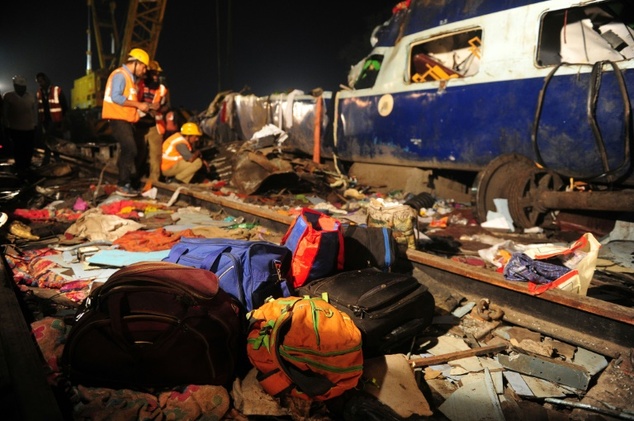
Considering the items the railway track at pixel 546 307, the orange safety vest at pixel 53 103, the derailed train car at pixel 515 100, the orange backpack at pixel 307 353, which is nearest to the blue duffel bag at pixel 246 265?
the orange backpack at pixel 307 353

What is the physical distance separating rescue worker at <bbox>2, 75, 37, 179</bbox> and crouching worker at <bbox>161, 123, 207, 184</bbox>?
315 cm

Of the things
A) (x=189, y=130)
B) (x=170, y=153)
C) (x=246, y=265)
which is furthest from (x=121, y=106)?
(x=246, y=265)

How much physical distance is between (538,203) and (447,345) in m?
3.00

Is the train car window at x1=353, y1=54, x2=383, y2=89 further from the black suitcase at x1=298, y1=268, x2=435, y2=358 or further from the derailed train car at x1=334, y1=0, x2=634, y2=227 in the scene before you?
the black suitcase at x1=298, y1=268, x2=435, y2=358

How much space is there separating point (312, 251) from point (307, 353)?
0.91m

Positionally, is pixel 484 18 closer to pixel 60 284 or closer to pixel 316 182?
pixel 316 182

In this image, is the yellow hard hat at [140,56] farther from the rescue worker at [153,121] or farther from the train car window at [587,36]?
the train car window at [587,36]

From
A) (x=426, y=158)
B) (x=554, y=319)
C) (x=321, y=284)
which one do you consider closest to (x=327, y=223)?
(x=321, y=284)

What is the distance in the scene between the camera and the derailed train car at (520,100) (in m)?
4.42

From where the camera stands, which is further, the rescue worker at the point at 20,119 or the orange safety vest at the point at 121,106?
the rescue worker at the point at 20,119

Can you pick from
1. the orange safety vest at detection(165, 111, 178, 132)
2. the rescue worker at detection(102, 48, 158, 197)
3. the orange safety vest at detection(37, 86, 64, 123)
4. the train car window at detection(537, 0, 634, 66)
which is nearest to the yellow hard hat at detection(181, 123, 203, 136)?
the orange safety vest at detection(165, 111, 178, 132)

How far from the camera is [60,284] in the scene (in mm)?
3102

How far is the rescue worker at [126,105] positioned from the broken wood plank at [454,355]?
5817mm

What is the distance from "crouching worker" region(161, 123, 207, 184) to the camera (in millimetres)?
7992
